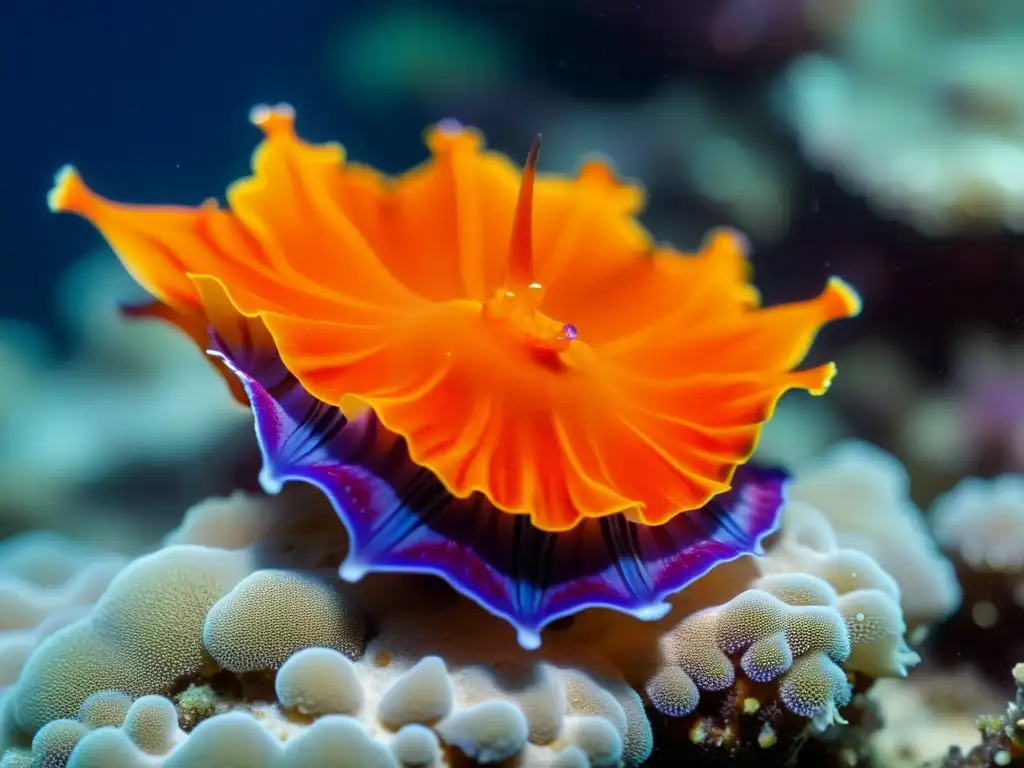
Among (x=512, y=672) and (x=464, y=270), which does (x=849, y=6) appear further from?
(x=512, y=672)

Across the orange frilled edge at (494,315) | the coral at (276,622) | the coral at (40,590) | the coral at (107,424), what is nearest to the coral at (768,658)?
the orange frilled edge at (494,315)

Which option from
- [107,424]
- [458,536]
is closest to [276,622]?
[458,536]

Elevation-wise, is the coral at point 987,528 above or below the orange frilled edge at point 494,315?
below

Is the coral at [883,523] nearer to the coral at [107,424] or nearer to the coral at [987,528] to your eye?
the coral at [987,528]

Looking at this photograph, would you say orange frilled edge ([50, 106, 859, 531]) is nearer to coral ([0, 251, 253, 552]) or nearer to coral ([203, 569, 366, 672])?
coral ([203, 569, 366, 672])

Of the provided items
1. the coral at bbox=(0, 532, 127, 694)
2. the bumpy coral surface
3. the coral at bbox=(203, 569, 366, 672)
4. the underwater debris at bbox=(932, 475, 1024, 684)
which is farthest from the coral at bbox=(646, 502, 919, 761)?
the coral at bbox=(0, 532, 127, 694)

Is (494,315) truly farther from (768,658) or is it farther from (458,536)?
(768,658)
